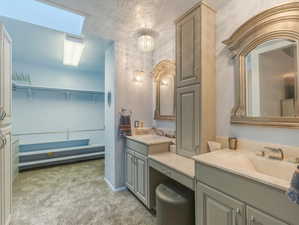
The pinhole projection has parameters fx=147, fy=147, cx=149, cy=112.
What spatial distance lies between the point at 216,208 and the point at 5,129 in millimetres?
2296

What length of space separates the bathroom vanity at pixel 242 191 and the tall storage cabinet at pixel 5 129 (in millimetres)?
2034

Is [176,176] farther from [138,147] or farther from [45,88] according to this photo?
[45,88]

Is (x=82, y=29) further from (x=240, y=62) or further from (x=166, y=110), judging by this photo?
(x=240, y=62)

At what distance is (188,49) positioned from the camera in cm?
184

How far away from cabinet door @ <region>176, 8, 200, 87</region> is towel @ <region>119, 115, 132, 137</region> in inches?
45.1

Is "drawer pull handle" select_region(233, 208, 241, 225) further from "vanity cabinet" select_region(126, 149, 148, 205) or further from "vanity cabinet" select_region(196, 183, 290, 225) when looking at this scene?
"vanity cabinet" select_region(126, 149, 148, 205)

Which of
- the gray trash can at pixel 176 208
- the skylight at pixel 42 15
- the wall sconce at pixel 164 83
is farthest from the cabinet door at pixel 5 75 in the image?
the wall sconce at pixel 164 83

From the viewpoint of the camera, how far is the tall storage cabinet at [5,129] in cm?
158

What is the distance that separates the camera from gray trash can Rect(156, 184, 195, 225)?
1.48 metres

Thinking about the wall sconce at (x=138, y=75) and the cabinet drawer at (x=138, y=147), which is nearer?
the cabinet drawer at (x=138, y=147)

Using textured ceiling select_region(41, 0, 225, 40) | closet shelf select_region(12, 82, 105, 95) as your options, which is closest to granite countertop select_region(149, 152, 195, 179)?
textured ceiling select_region(41, 0, 225, 40)

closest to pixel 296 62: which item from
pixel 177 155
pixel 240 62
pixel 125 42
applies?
pixel 240 62

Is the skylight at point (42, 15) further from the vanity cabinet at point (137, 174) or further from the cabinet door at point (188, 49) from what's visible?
the vanity cabinet at point (137, 174)

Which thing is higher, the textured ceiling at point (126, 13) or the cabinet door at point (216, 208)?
the textured ceiling at point (126, 13)
